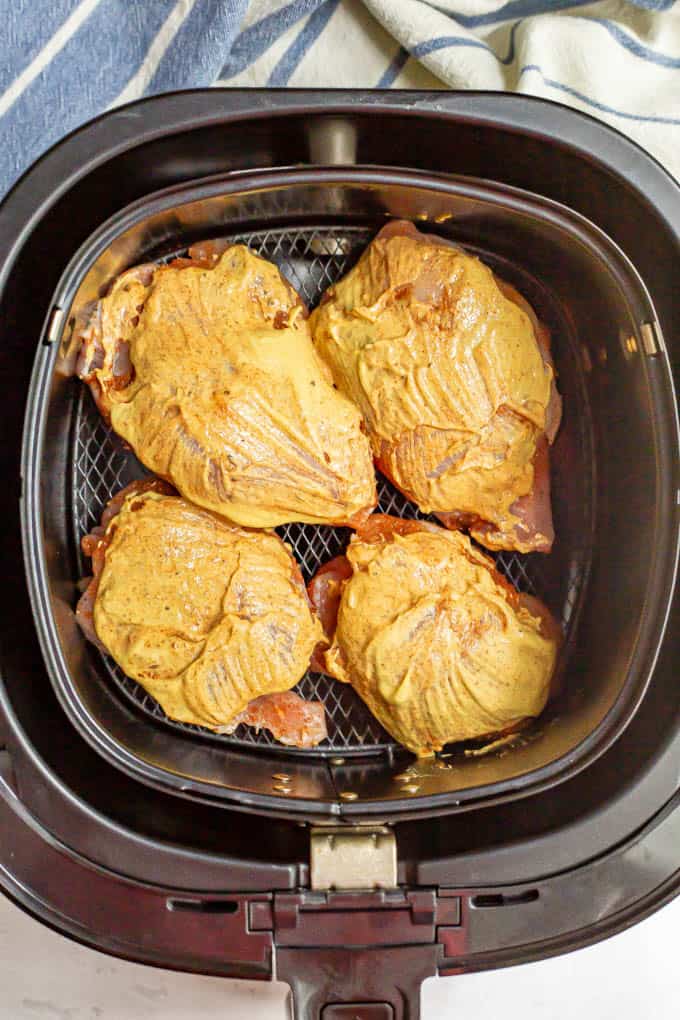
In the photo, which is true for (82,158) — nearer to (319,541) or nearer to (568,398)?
(319,541)

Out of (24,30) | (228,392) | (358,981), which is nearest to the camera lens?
(358,981)

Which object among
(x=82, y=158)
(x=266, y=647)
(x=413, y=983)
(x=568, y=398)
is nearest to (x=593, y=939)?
(x=413, y=983)

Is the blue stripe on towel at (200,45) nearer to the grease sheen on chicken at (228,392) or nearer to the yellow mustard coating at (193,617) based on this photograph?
the grease sheen on chicken at (228,392)

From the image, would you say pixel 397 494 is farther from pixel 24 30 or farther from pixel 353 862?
pixel 24 30

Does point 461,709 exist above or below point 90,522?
below

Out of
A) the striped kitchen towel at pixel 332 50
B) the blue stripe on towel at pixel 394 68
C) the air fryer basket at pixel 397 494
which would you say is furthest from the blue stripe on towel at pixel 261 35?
the air fryer basket at pixel 397 494

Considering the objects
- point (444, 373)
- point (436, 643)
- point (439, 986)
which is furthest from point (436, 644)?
point (439, 986)
